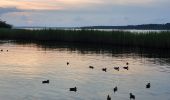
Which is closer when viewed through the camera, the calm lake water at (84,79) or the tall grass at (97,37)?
the calm lake water at (84,79)

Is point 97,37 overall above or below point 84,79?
above

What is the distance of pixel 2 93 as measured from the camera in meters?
21.5

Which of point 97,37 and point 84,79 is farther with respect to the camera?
point 97,37

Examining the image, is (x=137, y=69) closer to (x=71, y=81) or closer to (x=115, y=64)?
(x=115, y=64)

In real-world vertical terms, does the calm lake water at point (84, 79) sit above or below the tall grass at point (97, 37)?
below

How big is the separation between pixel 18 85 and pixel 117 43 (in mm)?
35927

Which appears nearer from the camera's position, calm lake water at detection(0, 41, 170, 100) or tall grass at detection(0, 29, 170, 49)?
calm lake water at detection(0, 41, 170, 100)

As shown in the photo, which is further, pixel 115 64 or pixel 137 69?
pixel 115 64

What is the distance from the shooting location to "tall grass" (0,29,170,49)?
5375 centimetres

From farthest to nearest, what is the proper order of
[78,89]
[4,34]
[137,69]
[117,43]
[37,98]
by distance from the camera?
[4,34] → [117,43] → [137,69] → [78,89] → [37,98]

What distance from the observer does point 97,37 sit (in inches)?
2467

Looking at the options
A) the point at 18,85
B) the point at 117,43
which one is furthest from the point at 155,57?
the point at 18,85

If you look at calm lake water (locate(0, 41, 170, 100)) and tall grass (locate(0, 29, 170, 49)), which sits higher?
tall grass (locate(0, 29, 170, 49))

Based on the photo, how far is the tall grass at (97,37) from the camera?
176ft
